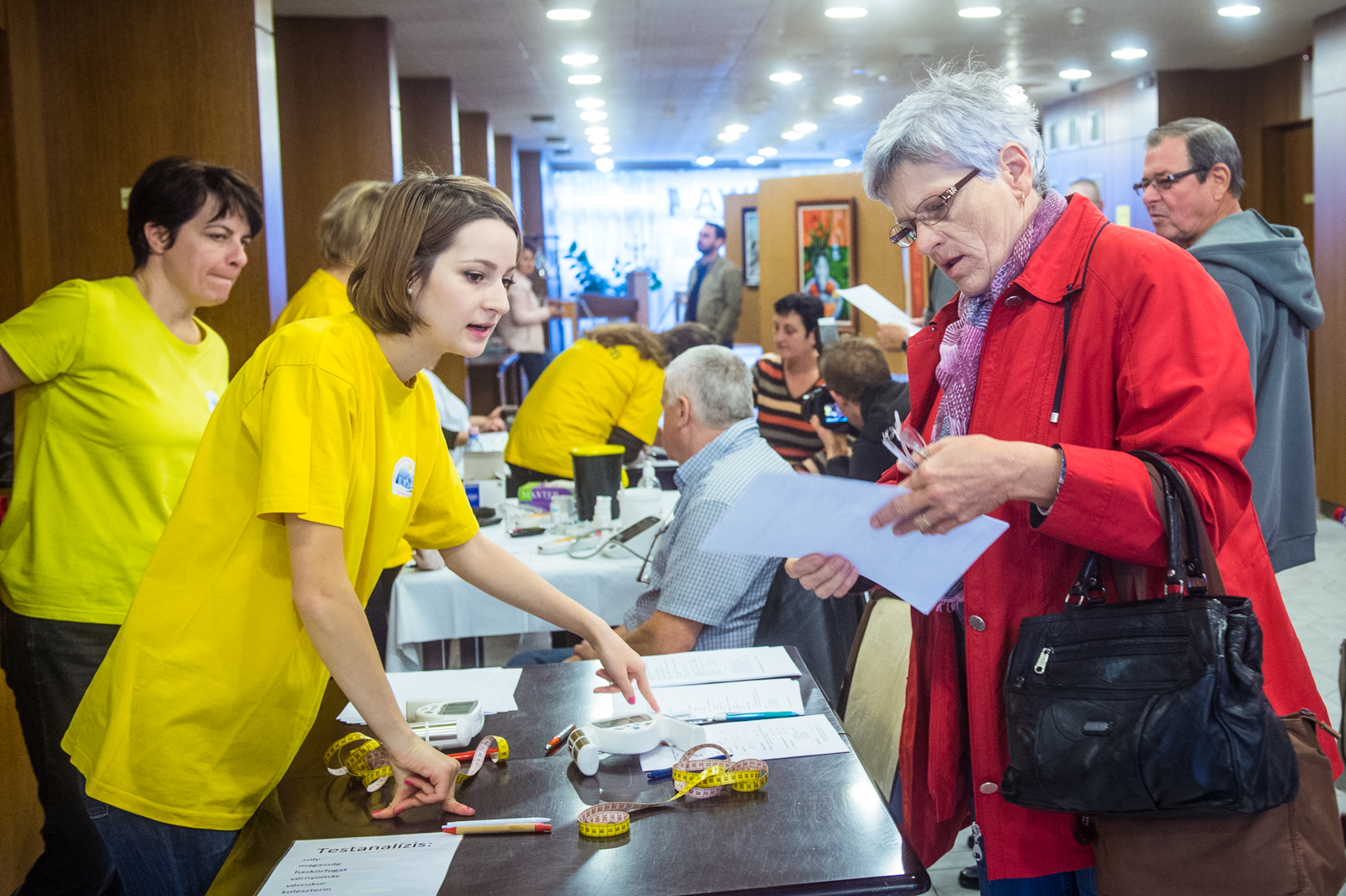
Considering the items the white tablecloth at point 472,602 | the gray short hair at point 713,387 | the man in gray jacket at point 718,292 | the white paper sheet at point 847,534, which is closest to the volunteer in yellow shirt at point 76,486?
the white tablecloth at point 472,602

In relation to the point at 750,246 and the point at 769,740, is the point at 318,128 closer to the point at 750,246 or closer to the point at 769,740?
the point at 769,740

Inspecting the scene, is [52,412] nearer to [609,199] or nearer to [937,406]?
[937,406]

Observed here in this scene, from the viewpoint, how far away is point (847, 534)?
123 cm

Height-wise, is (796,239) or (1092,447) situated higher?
(796,239)

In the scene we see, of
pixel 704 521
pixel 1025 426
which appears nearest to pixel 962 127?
pixel 1025 426

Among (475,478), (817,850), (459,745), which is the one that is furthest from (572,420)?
(817,850)

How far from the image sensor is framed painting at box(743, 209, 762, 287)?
12.3 meters

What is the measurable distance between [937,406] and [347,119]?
5846mm

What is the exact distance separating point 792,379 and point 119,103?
2.96 m

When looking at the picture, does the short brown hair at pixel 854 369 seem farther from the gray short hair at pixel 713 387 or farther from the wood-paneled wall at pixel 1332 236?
the wood-paneled wall at pixel 1332 236

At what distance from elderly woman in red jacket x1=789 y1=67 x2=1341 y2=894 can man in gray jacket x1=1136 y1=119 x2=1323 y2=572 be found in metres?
1.14

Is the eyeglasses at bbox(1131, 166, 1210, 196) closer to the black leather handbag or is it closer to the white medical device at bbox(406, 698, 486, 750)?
the black leather handbag

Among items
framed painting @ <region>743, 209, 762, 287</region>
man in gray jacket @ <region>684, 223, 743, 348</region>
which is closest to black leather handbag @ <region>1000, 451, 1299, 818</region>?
man in gray jacket @ <region>684, 223, 743, 348</region>

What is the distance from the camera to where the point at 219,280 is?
2332mm
